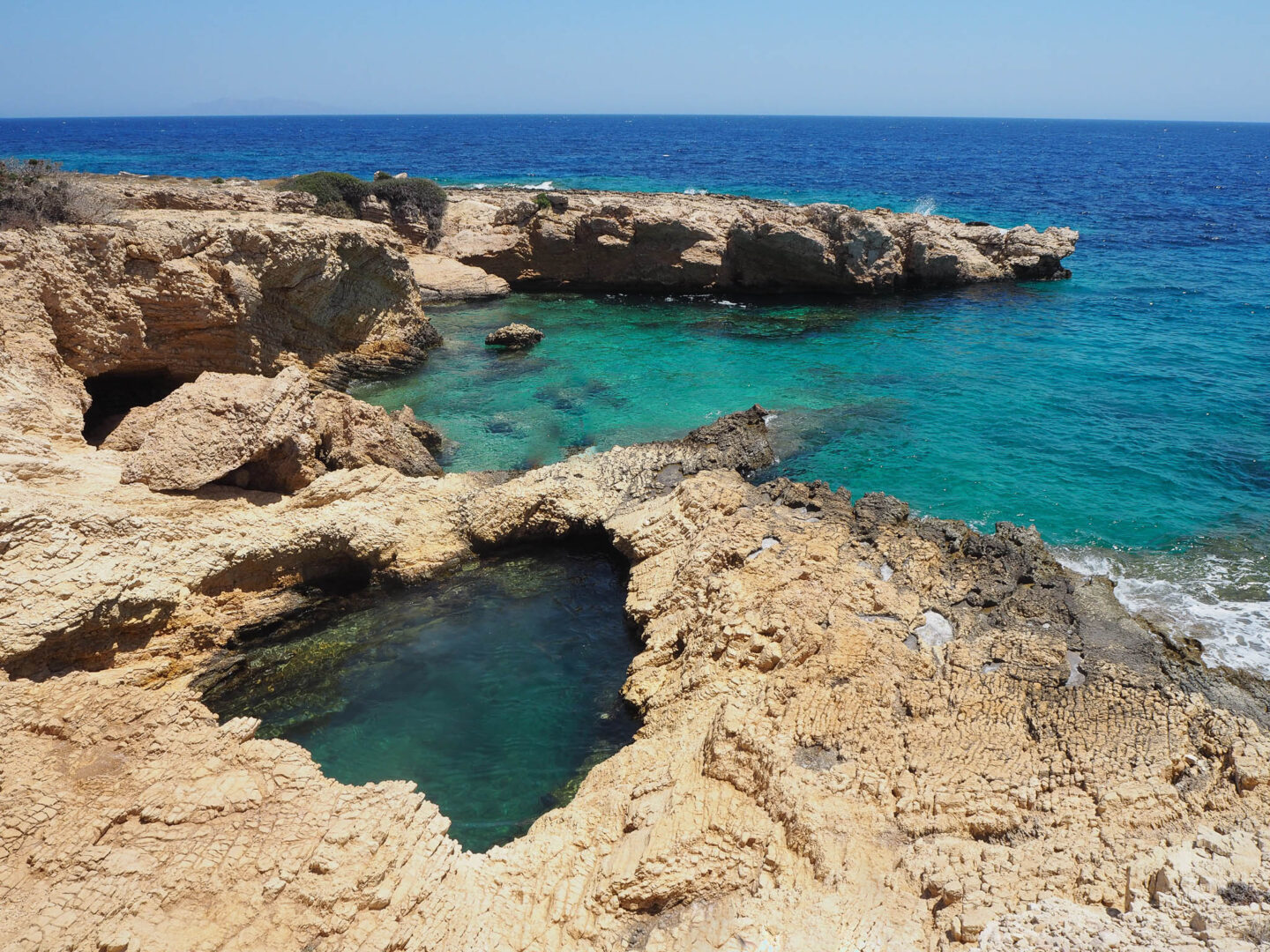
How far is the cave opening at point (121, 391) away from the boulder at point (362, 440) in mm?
3564

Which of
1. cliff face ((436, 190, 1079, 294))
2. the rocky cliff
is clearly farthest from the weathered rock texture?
cliff face ((436, 190, 1079, 294))

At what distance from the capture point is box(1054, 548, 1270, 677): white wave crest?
10.7 metres

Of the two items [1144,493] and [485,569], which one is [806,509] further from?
[1144,493]

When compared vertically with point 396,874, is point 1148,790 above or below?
above

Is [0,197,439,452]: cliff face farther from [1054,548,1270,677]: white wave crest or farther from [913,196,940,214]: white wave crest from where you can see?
[913,196,940,214]: white wave crest

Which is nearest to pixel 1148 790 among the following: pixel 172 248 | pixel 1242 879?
pixel 1242 879

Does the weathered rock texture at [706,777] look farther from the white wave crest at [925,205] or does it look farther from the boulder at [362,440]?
the white wave crest at [925,205]

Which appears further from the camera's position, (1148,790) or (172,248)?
(172,248)

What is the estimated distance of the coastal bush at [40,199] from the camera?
13.6 meters

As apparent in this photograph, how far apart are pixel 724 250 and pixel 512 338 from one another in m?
11.0

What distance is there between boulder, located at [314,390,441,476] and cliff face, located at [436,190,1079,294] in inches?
717

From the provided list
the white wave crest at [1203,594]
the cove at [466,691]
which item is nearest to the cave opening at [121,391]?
the cove at [466,691]

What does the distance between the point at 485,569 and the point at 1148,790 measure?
8.65 m

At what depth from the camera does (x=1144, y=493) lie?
15.0m
